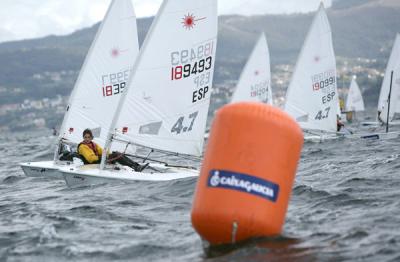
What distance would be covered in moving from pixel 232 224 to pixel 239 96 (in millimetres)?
24022

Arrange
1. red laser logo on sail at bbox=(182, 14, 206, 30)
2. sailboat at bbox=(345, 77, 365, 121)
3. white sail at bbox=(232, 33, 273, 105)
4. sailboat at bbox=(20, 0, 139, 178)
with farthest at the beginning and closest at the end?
sailboat at bbox=(345, 77, 365, 121) < white sail at bbox=(232, 33, 273, 105) < sailboat at bbox=(20, 0, 139, 178) < red laser logo on sail at bbox=(182, 14, 206, 30)

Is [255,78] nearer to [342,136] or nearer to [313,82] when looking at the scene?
[313,82]

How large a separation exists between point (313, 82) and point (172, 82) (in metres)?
12.6

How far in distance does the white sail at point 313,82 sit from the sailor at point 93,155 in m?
12.6

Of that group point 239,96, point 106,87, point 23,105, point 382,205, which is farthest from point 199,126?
point 23,105

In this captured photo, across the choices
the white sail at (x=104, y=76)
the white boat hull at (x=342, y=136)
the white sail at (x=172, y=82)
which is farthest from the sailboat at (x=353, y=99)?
the white sail at (x=172, y=82)

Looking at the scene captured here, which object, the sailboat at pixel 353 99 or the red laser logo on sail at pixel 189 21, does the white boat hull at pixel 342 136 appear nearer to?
the red laser logo on sail at pixel 189 21

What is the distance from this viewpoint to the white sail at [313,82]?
27094 millimetres

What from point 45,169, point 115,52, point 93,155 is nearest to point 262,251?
point 93,155

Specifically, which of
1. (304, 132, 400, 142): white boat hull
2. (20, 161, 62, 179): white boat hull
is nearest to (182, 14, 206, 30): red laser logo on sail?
(20, 161, 62, 179): white boat hull

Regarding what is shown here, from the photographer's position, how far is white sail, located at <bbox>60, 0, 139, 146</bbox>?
18984mm

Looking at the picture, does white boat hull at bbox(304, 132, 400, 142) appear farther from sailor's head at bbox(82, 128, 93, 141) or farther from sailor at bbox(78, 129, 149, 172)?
sailor's head at bbox(82, 128, 93, 141)

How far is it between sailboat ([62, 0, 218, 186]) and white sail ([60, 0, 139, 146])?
11.6 feet

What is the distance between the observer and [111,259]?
7980 millimetres
